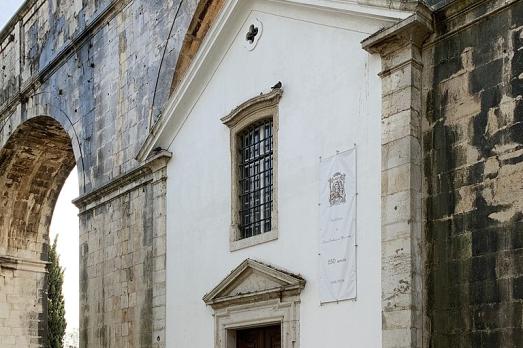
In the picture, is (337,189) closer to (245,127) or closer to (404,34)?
(404,34)

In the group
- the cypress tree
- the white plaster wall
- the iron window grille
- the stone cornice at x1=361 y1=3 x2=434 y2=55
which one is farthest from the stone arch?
the stone cornice at x1=361 y1=3 x2=434 y2=55

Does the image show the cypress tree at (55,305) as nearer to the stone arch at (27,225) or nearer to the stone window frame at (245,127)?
the stone arch at (27,225)

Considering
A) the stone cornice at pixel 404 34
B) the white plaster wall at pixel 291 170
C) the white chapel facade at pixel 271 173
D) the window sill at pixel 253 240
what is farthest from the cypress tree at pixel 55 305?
the stone cornice at pixel 404 34

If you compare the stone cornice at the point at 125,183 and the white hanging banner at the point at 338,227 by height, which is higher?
the stone cornice at the point at 125,183

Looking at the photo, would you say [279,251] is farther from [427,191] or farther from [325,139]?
[427,191]

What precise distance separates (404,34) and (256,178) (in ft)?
10.9

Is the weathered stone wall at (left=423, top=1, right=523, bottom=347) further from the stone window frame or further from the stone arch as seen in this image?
the stone arch

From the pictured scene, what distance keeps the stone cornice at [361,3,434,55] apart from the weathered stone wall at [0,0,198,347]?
515cm

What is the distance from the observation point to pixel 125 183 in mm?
14289

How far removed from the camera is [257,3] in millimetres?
11359

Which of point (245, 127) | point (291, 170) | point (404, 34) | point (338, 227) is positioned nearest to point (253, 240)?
point (291, 170)

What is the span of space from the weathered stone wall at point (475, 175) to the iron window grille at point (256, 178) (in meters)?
2.89

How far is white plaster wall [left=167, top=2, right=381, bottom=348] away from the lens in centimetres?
911

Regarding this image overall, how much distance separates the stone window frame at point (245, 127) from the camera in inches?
417
